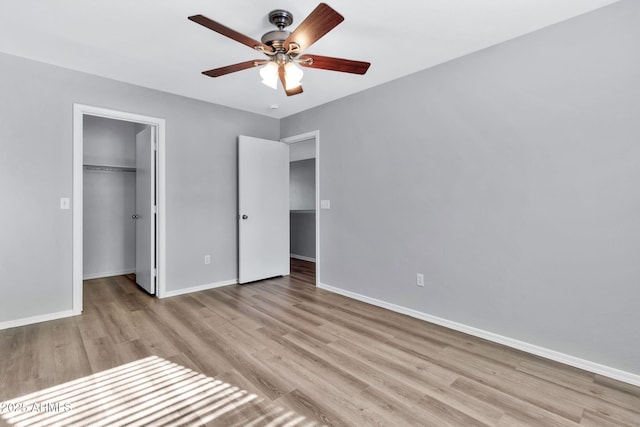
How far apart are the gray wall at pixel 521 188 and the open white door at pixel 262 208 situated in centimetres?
149

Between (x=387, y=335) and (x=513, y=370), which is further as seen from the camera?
(x=387, y=335)

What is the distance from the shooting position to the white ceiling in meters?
2.03

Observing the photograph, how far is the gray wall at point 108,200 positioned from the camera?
15.0ft

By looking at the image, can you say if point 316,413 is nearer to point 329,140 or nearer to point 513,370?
point 513,370

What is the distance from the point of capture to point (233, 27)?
89.5 inches

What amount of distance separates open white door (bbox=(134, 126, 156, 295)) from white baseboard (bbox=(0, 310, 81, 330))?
2.71 ft

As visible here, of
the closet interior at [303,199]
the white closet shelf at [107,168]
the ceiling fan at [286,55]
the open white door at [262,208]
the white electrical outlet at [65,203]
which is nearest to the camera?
the ceiling fan at [286,55]

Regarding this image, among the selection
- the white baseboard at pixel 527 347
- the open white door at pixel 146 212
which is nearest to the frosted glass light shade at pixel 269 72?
the open white door at pixel 146 212

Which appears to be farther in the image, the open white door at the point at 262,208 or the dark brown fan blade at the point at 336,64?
the open white door at the point at 262,208

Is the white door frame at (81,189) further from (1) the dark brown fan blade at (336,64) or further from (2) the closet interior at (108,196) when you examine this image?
(1) the dark brown fan blade at (336,64)

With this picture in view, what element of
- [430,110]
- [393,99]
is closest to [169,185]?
[393,99]

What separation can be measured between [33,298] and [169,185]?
164 cm

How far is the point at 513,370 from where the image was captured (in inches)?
81.4

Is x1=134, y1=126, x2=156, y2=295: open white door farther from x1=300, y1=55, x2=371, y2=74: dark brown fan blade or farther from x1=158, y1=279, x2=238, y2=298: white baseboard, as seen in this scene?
x1=300, y1=55, x2=371, y2=74: dark brown fan blade
